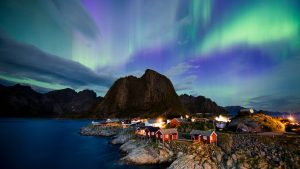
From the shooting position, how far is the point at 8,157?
60219 mm

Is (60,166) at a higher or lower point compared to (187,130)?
lower

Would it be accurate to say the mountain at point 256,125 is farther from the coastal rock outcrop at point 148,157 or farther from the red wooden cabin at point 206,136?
the coastal rock outcrop at point 148,157

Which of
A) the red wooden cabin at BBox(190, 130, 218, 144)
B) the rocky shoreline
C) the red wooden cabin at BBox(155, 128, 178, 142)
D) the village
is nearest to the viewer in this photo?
the rocky shoreline

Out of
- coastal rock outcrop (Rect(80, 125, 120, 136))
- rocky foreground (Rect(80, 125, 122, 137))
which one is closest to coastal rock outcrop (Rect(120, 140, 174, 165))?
rocky foreground (Rect(80, 125, 122, 137))

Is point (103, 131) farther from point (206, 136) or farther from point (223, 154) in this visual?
point (223, 154)

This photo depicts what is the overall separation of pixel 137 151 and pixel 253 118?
137 feet

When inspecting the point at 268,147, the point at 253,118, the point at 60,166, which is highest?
the point at 253,118

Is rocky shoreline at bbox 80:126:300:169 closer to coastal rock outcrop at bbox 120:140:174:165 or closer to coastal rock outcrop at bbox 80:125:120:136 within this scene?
coastal rock outcrop at bbox 120:140:174:165

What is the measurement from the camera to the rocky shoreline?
4028cm

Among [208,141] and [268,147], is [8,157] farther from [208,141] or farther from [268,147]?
[268,147]

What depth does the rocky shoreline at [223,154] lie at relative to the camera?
132 ft

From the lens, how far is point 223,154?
46344mm

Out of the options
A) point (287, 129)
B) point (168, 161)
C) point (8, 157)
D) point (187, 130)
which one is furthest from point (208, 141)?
point (8, 157)

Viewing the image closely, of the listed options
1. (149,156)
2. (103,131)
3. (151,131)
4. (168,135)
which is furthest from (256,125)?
(103,131)
